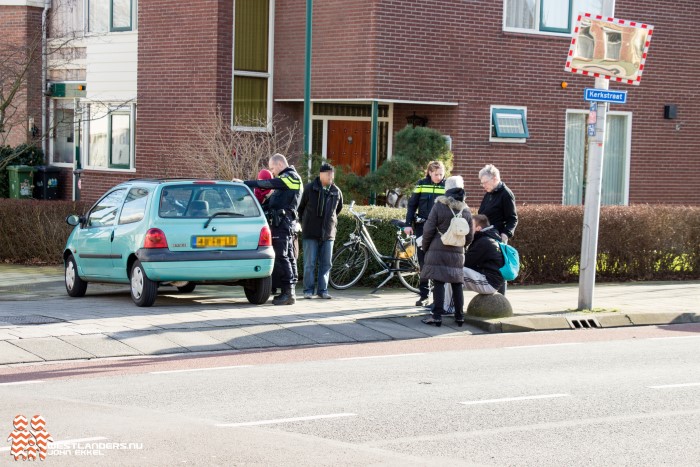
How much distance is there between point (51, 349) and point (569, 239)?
9676 mm

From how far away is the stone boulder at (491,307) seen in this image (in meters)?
13.9

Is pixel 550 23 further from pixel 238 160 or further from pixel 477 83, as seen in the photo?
pixel 238 160

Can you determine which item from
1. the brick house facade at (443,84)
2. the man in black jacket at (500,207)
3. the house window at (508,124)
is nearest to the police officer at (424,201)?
the man in black jacket at (500,207)

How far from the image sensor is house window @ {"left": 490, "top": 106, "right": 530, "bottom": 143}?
22.7 m

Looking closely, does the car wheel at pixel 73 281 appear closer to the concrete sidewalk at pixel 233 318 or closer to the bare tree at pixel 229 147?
the concrete sidewalk at pixel 233 318

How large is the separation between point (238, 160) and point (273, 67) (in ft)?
11.4

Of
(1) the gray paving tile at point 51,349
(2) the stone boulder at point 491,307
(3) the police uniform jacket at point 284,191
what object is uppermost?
(3) the police uniform jacket at point 284,191

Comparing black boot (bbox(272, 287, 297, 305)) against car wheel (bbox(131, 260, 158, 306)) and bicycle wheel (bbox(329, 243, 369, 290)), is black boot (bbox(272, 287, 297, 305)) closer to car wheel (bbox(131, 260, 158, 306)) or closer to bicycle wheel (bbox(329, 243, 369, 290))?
car wheel (bbox(131, 260, 158, 306))

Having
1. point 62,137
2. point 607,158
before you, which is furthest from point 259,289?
point 62,137

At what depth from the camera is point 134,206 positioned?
14297mm

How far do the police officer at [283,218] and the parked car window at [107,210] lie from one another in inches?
64.4

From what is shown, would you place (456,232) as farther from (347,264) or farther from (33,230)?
(33,230)

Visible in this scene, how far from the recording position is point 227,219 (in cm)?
1396

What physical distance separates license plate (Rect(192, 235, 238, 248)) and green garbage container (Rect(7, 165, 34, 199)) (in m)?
13.8
